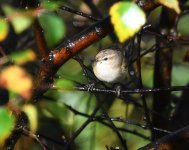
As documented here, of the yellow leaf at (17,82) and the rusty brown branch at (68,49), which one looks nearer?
the yellow leaf at (17,82)

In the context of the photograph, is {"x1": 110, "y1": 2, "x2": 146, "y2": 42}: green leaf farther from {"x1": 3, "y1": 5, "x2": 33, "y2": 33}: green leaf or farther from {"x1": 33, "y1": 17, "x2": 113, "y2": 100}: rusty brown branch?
{"x1": 33, "y1": 17, "x2": 113, "y2": 100}: rusty brown branch

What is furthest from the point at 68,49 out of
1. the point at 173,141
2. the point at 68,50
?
the point at 173,141

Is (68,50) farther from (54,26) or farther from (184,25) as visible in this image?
(184,25)

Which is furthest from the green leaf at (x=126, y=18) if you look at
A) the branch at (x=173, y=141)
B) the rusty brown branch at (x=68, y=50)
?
the branch at (x=173, y=141)

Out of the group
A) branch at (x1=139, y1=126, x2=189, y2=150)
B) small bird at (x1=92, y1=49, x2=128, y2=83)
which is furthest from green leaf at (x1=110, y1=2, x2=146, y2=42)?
small bird at (x1=92, y1=49, x2=128, y2=83)

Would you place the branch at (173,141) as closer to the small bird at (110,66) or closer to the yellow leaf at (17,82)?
the yellow leaf at (17,82)
